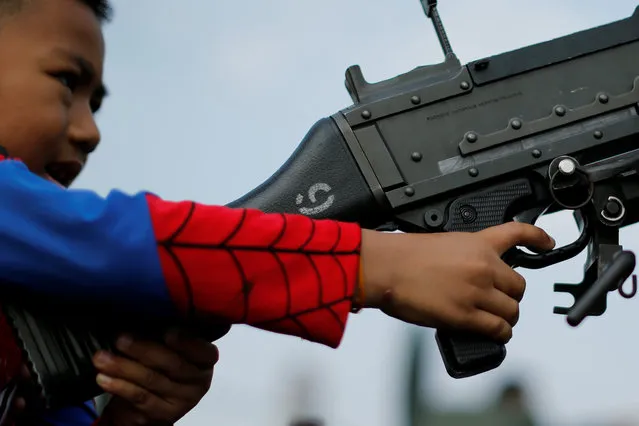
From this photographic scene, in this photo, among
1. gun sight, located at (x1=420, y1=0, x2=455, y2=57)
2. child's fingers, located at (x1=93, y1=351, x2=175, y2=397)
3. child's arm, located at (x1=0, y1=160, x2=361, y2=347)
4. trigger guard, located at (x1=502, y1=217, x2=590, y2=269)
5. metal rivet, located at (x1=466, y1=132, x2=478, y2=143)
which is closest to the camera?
child's arm, located at (x1=0, y1=160, x2=361, y2=347)

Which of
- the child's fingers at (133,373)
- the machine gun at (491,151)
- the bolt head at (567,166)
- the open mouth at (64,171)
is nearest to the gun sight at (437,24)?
the machine gun at (491,151)

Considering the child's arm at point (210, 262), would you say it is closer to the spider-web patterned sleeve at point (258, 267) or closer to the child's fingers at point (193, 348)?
the spider-web patterned sleeve at point (258, 267)

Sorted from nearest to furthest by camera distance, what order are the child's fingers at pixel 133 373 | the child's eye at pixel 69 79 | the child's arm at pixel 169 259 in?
1. the child's arm at pixel 169 259
2. the child's fingers at pixel 133 373
3. the child's eye at pixel 69 79

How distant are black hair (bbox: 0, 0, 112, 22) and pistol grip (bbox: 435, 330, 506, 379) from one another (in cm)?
75

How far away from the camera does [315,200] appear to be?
5.47 ft

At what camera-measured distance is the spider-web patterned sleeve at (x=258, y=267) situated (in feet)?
3.91

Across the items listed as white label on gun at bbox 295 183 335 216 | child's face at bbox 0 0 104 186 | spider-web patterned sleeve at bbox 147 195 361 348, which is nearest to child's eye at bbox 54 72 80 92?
child's face at bbox 0 0 104 186

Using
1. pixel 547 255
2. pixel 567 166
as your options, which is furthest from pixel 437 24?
pixel 547 255

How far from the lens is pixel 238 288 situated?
1209 millimetres

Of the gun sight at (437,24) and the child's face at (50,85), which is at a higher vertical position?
the child's face at (50,85)

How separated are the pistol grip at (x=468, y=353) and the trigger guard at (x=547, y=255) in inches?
6.5

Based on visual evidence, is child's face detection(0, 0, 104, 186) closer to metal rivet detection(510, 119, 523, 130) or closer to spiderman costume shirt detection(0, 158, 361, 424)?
spiderman costume shirt detection(0, 158, 361, 424)

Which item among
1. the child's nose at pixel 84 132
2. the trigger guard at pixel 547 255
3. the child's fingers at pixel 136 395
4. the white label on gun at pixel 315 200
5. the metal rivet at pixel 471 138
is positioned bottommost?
the trigger guard at pixel 547 255

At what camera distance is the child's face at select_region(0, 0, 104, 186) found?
4.47ft
